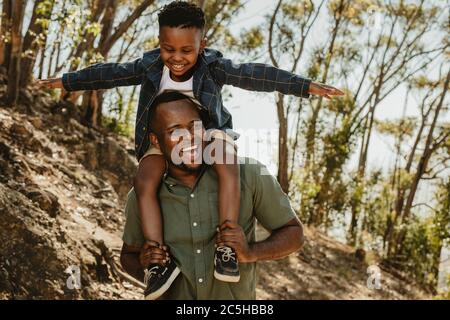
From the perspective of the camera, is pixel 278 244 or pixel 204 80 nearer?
pixel 278 244

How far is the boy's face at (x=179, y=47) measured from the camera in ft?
9.98

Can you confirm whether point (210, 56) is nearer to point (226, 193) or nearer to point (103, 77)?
point (103, 77)

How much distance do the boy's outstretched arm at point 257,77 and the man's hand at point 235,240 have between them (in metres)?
0.95

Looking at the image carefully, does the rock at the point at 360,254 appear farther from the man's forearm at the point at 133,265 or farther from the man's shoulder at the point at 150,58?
the man's forearm at the point at 133,265

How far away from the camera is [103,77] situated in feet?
10.9

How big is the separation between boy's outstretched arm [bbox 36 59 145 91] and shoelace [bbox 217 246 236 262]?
47.8 inches

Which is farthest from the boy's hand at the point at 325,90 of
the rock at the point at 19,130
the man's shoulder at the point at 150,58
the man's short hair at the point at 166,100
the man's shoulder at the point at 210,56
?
the rock at the point at 19,130

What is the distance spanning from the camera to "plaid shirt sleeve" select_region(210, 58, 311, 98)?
3203 mm

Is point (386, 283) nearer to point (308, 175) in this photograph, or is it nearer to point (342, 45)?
point (308, 175)

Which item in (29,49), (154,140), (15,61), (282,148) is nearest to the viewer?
(154,140)

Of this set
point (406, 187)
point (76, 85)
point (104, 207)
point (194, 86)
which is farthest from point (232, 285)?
point (406, 187)

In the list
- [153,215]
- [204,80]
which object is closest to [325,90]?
[204,80]

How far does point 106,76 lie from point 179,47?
48 centimetres

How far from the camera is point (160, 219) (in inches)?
101
